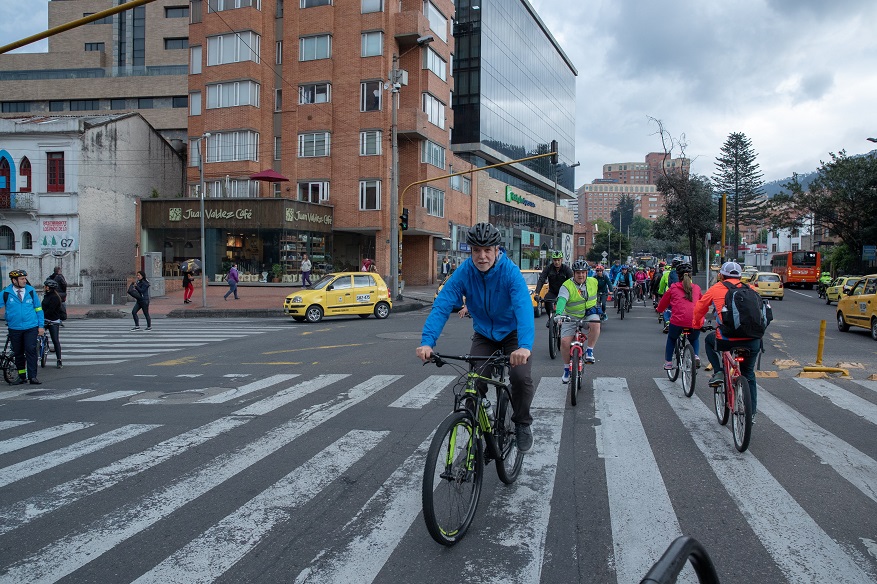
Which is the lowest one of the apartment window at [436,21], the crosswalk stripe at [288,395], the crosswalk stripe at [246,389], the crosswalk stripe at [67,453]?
the crosswalk stripe at [67,453]

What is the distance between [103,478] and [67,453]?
111 centimetres

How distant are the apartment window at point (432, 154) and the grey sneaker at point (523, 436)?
37581 millimetres

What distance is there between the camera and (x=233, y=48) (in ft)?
131

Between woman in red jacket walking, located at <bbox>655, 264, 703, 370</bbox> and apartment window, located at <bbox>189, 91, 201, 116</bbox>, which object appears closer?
woman in red jacket walking, located at <bbox>655, 264, 703, 370</bbox>

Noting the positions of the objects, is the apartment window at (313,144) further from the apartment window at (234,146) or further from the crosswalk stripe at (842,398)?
the crosswalk stripe at (842,398)

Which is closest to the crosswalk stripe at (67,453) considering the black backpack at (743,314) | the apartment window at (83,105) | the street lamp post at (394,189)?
the black backpack at (743,314)

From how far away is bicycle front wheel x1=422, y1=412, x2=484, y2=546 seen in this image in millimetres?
3951

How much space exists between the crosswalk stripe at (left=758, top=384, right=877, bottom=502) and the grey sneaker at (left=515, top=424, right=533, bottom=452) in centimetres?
257

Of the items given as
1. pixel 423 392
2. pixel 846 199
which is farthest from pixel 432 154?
pixel 423 392

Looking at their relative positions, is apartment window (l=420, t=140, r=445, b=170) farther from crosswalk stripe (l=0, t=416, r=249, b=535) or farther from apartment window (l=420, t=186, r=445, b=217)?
crosswalk stripe (l=0, t=416, r=249, b=535)

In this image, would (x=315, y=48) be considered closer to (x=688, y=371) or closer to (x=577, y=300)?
(x=577, y=300)

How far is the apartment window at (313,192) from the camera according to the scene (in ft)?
133

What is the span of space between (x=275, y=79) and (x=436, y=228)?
43.7ft

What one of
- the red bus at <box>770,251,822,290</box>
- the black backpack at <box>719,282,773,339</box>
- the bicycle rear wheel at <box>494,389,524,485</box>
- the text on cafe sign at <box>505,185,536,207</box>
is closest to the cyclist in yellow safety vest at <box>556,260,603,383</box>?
the black backpack at <box>719,282,773,339</box>
